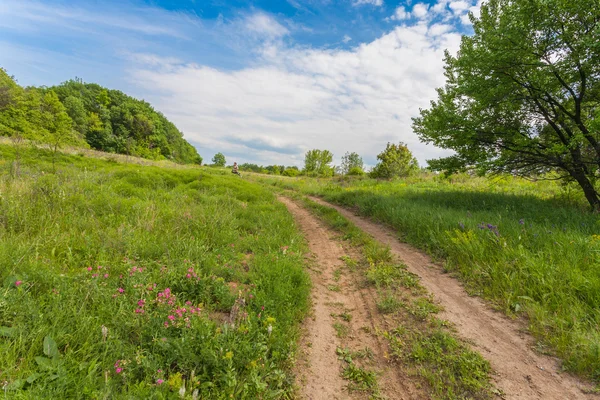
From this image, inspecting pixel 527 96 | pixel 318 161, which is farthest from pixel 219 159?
pixel 527 96

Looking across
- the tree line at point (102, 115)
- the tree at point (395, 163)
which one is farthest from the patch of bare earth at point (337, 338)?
the tree line at point (102, 115)

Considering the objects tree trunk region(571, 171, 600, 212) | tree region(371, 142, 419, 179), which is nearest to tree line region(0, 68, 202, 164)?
tree region(371, 142, 419, 179)

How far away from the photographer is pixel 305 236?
7.38 metres

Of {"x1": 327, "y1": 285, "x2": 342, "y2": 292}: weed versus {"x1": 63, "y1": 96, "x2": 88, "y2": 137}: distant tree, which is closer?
{"x1": 327, "y1": 285, "x2": 342, "y2": 292}: weed

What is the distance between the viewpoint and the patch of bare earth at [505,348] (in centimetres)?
→ 226

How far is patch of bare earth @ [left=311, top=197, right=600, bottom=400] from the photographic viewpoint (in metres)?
2.26

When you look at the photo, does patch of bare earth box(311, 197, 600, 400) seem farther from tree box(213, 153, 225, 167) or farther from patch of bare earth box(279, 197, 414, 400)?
tree box(213, 153, 225, 167)

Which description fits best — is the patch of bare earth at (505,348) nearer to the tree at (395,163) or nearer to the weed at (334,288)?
the weed at (334,288)

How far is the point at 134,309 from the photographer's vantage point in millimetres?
2660

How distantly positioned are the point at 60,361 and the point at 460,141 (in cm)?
1182

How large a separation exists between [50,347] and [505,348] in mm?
4669

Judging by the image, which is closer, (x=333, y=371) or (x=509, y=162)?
(x=333, y=371)

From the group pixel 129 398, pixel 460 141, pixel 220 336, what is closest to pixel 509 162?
pixel 460 141

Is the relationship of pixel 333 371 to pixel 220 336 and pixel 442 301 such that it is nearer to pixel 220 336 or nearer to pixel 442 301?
pixel 220 336
